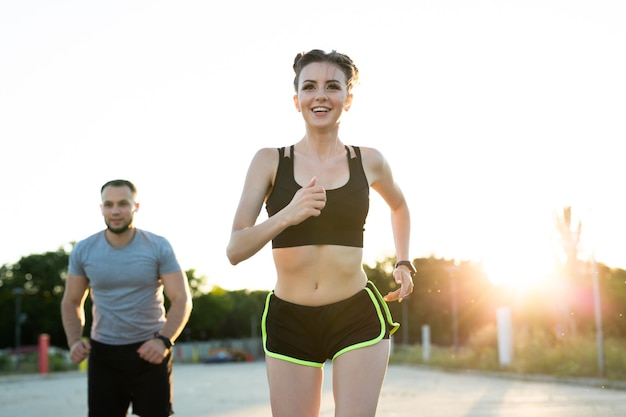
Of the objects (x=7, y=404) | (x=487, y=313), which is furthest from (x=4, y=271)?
(x=7, y=404)

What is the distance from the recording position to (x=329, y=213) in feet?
11.7

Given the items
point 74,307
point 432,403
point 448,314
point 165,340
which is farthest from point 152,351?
point 448,314

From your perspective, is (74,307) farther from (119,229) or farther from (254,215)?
(254,215)

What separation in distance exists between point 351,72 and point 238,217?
82 centimetres

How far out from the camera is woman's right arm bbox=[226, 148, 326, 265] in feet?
10.5

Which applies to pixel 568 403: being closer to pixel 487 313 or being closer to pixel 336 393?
pixel 336 393

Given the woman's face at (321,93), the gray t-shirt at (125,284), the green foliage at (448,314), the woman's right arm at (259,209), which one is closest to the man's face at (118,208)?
the gray t-shirt at (125,284)

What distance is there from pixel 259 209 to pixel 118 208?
206cm

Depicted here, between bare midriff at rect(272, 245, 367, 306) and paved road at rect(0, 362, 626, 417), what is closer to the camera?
bare midriff at rect(272, 245, 367, 306)

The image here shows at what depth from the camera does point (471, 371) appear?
3200 centimetres

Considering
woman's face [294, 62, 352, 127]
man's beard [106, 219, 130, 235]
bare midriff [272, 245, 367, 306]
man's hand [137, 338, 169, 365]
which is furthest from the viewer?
man's beard [106, 219, 130, 235]

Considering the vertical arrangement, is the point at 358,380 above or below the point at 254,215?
below

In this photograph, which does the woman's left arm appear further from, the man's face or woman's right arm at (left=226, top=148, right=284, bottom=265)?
the man's face

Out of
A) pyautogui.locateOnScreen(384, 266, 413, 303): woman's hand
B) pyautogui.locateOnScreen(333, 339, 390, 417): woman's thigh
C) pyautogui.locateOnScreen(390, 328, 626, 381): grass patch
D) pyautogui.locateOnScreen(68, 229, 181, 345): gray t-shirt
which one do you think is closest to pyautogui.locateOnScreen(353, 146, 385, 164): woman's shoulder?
pyautogui.locateOnScreen(384, 266, 413, 303): woman's hand
